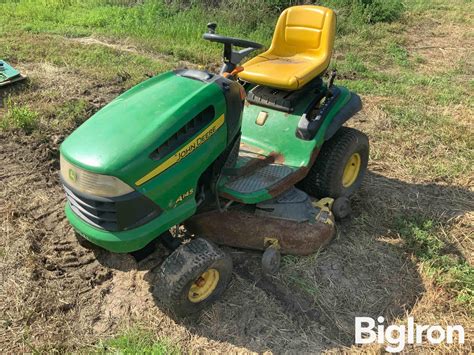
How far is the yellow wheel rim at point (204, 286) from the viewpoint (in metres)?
2.46

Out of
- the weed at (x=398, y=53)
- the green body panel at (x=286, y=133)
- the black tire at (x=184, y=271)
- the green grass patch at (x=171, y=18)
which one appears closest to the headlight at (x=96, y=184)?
the black tire at (x=184, y=271)

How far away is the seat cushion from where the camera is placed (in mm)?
3004

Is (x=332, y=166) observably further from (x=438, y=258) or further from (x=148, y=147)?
(x=148, y=147)

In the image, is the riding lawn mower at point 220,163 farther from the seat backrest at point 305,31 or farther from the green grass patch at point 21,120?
the green grass patch at point 21,120

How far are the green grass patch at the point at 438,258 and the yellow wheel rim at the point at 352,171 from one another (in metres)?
0.51

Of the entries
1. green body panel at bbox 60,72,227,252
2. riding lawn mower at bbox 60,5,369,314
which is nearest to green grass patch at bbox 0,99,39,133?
riding lawn mower at bbox 60,5,369,314

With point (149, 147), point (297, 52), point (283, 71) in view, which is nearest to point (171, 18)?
point (297, 52)

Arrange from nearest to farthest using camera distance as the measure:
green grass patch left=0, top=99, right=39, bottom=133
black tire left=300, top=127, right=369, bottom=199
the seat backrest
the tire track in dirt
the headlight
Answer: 1. the headlight
2. the tire track in dirt
3. black tire left=300, top=127, right=369, bottom=199
4. the seat backrest
5. green grass patch left=0, top=99, right=39, bottom=133

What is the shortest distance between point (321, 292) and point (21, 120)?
125 inches

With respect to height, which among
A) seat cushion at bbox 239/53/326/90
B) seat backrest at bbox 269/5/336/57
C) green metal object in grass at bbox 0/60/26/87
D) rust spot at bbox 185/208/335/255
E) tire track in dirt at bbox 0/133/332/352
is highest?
seat backrest at bbox 269/5/336/57

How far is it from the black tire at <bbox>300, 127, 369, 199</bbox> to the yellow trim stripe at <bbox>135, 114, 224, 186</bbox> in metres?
1.01

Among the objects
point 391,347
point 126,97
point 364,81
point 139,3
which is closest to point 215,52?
point 364,81

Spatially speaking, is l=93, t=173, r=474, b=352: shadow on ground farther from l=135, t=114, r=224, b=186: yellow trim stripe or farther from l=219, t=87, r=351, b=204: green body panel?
l=135, t=114, r=224, b=186: yellow trim stripe

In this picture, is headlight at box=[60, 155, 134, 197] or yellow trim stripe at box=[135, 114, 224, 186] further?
yellow trim stripe at box=[135, 114, 224, 186]
